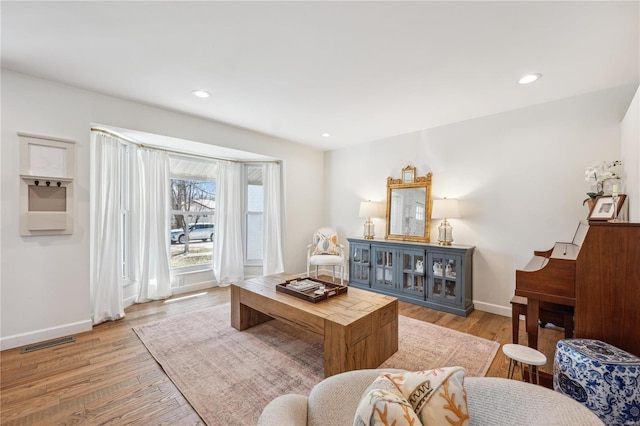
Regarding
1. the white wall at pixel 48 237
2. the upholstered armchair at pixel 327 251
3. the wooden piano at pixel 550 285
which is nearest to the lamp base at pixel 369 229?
the upholstered armchair at pixel 327 251

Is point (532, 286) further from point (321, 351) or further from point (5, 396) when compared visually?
point (5, 396)

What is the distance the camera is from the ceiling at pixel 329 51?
1.62 meters

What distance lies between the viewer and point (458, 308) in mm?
3213

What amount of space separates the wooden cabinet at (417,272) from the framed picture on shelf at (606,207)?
1205 mm

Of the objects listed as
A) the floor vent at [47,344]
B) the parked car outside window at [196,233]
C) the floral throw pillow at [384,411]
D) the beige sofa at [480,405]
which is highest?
the parked car outside window at [196,233]

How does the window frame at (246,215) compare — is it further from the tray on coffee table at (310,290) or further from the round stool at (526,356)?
the round stool at (526,356)

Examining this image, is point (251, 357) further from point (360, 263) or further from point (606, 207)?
point (606, 207)

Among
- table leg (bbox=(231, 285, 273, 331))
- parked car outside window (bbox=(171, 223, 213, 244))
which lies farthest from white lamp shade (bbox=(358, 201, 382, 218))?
parked car outside window (bbox=(171, 223, 213, 244))

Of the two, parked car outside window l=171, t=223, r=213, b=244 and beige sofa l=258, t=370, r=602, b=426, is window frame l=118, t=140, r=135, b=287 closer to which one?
parked car outside window l=171, t=223, r=213, b=244

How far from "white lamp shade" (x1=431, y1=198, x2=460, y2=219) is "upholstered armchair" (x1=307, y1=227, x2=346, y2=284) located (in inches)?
63.5

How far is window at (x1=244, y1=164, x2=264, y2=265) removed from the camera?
475 cm

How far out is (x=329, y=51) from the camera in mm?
2025

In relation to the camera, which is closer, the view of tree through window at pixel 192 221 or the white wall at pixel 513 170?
the white wall at pixel 513 170

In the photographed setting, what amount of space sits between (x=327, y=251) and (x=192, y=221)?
227 cm
